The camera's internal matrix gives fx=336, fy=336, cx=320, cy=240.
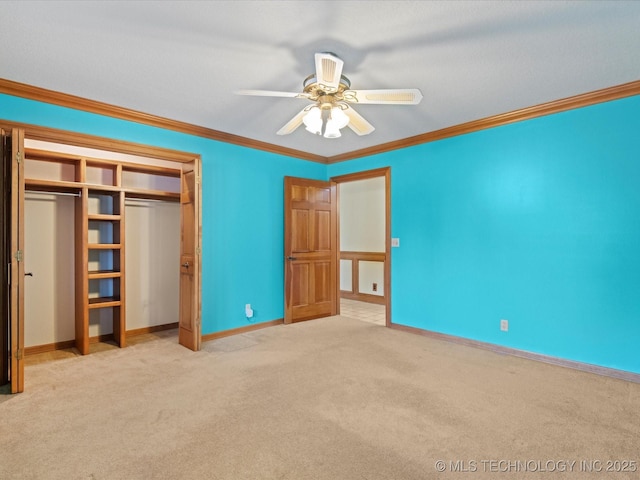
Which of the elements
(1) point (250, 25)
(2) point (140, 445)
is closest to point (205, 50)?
(1) point (250, 25)

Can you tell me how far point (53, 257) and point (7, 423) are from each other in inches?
80.6

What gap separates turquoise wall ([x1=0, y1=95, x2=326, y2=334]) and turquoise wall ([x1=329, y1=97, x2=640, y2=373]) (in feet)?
5.70

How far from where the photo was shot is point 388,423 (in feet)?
7.16

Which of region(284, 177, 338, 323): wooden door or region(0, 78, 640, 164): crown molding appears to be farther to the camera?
region(284, 177, 338, 323): wooden door

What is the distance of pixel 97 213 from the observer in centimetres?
392

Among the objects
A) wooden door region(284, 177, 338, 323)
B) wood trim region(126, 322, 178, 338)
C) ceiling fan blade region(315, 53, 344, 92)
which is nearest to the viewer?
ceiling fan blade region(315, 53, 344, 92)

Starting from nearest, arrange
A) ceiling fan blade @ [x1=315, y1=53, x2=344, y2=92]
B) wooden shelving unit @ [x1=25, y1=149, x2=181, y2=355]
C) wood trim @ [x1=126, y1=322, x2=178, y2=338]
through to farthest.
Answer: ceiling fan blade @ [x1=315, y1=53, x2=344, y2=92], wooden shelving unit @ [x1=25, y1=149, x2=181, y2=355], wood trim @ [x1=126, y1=322, x2=178, y2=338]

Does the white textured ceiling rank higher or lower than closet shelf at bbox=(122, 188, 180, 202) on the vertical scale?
higher

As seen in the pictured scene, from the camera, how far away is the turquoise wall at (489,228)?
9.70ft

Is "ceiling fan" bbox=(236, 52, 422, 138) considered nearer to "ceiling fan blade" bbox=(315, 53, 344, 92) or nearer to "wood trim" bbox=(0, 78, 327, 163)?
"ceiling fan blade" bbox=(315, 53, 344, 92)

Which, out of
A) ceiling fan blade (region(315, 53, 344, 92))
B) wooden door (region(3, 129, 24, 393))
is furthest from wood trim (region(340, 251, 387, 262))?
wooden door (region(3, 129, 24, 393))

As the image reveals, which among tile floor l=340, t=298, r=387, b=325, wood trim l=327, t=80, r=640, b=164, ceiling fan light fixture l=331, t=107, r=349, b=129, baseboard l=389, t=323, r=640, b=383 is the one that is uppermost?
wood trim l=327, t=80, r=640, b=164

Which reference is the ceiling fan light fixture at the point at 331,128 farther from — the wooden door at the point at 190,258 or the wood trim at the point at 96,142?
the wood trim at the point at 96,142

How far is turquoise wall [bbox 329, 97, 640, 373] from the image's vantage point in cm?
294
